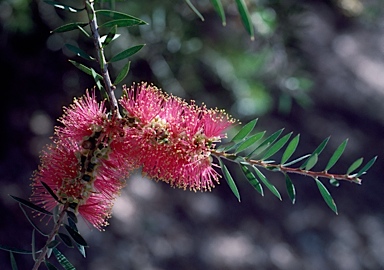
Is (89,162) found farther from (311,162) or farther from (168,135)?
(311,162)

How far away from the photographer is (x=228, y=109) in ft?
7.97

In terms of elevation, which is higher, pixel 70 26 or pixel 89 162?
pixel 70 26

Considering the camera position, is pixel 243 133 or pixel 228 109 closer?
pixel 243 133

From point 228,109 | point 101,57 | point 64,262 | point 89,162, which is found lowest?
A: point 228,109

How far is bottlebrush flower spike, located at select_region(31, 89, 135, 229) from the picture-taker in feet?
2.45

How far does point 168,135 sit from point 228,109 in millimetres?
1659

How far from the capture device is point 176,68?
7.20 feet

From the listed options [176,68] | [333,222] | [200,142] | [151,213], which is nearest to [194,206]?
[151,213]

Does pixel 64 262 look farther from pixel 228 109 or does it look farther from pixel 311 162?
pixel 228 109

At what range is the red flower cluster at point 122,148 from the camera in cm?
75

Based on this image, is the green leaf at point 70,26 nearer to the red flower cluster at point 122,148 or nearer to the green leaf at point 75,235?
the red flower cluster at point 122,148

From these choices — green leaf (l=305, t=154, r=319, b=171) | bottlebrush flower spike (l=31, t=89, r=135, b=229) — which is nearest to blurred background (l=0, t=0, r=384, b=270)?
bottlebrush flower spike (l=31, t=89, r=135, b=229)

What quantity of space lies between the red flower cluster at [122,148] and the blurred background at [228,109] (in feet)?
2.94

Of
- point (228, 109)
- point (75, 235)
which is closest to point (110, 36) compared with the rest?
point (75, 235)
